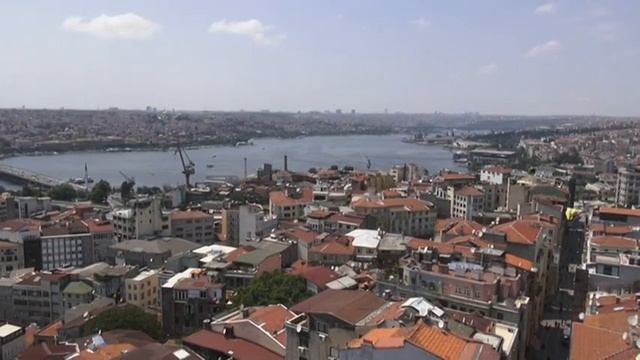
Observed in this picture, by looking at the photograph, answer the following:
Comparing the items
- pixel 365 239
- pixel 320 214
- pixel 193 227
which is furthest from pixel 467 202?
pixel 193 227

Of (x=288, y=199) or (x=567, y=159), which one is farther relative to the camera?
(x=567, y=159)

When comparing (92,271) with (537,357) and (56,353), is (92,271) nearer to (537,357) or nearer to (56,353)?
(56,353)

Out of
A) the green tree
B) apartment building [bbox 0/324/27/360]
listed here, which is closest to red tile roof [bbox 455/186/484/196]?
apartment building [bbox 0/324/27/360]

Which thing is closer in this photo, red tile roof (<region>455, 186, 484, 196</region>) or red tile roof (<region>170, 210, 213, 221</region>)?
red tile roof (<region>170, 210, 213, 221</region>)

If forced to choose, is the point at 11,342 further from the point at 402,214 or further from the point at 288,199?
the point at 288,199

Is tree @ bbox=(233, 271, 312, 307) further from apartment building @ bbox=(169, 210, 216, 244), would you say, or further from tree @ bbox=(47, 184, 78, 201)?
tree @ bbox=(47, 184, 78, 201)

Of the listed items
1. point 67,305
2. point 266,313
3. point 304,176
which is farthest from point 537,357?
point 304,176
